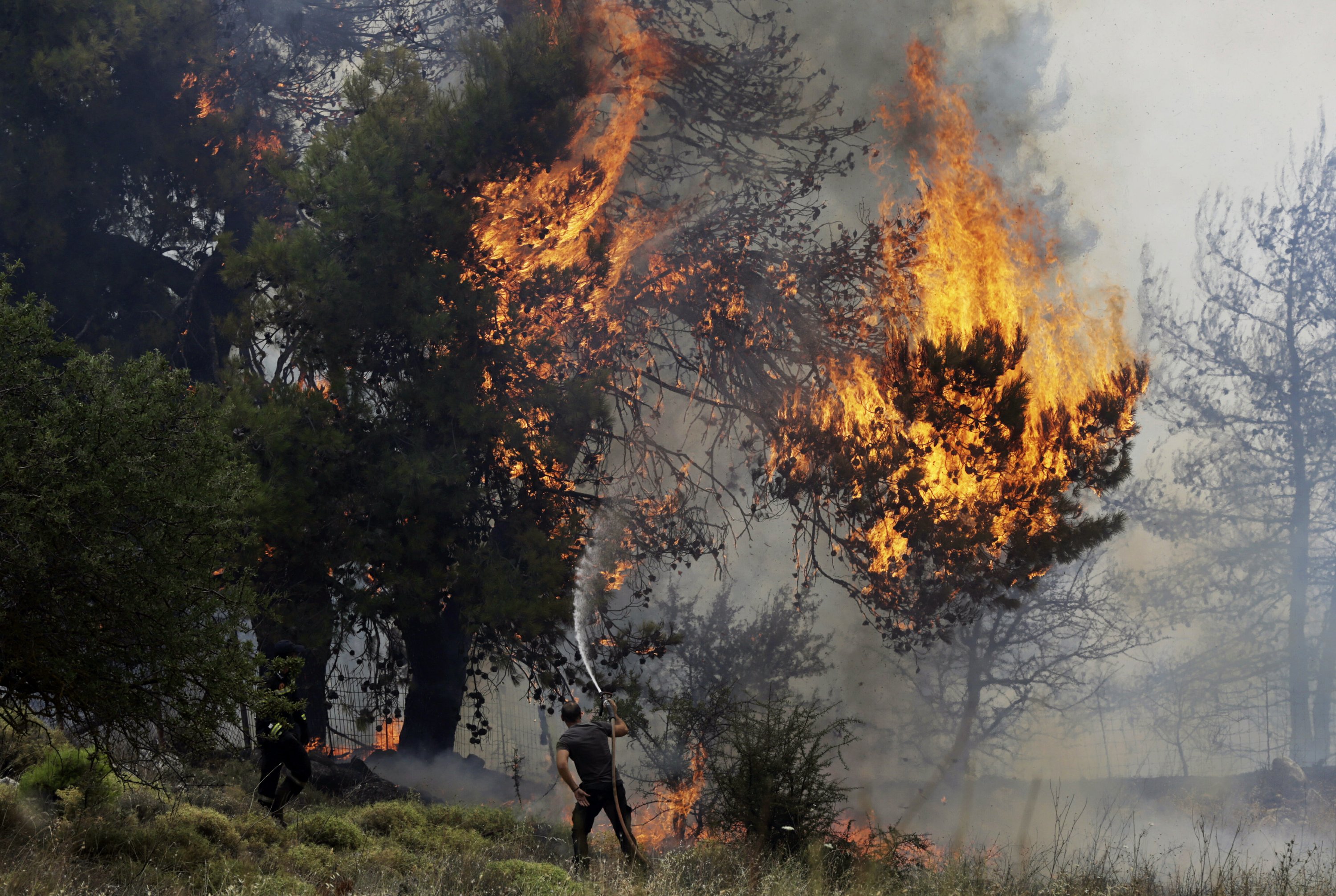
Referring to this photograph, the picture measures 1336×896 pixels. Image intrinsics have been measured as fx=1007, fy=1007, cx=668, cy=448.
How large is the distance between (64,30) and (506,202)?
634cm

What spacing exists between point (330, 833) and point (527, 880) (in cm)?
242

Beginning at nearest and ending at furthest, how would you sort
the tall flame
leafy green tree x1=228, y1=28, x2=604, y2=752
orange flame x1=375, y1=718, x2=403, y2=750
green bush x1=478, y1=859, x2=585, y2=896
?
green bush x1=478, y1=859, x2=585, y2=896 < leafy green tree x1=228, y1=28, x2=604, y2=752 < orange flame x1=375, y1=718, x2=403, y2=750 < the tall flame

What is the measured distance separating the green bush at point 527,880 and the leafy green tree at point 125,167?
986cm

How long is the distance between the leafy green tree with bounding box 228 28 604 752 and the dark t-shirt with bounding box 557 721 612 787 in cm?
310

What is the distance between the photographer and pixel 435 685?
46.0 ft

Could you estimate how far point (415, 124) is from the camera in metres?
13.0

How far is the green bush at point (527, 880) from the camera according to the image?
22.6 ft

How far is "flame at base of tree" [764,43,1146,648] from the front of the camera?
13516 mm

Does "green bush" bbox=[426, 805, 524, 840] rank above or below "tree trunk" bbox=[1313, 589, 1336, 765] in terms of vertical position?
below

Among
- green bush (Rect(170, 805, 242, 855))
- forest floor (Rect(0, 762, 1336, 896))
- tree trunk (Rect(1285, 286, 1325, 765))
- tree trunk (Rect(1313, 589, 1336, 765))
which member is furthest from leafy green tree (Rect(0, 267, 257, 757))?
tree trunk (Rect(1313, 589, 1336, 765))

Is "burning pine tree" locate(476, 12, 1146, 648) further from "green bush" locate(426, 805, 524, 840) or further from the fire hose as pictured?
the fire hose

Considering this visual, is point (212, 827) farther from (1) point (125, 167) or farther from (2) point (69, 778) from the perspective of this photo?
(1) point (125, 167)

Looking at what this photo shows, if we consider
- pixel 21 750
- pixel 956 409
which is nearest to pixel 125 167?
pixel 21 750

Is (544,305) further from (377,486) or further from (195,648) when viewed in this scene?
(195,648)
